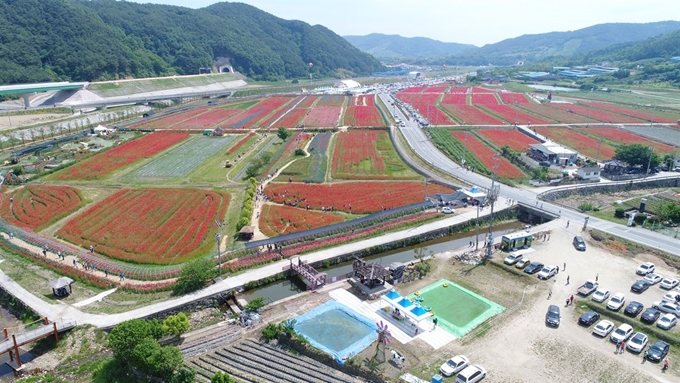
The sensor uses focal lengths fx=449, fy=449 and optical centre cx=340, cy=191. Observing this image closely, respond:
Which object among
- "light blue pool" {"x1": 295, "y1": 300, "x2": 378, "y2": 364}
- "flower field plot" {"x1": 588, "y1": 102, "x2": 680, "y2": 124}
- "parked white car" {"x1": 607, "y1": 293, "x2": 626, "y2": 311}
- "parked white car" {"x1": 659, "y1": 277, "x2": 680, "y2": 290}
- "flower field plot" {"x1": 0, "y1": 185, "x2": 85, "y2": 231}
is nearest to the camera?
"light blue pool" {"x1": 295, "y1": 300, "x2": 378, "y2": 364}

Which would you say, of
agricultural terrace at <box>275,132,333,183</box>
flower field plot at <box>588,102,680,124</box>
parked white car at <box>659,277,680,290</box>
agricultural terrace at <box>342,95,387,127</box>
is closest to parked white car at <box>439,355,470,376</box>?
parked white car at <box>659,277,680,290</box>

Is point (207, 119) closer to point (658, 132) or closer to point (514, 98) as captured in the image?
point (514, 98)

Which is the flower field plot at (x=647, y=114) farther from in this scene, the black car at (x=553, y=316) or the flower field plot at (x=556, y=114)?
the black car at (x=553, y=316)

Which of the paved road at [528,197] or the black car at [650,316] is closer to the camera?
the black car at [650,316]

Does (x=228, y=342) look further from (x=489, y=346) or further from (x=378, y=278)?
(x=489, y=346)

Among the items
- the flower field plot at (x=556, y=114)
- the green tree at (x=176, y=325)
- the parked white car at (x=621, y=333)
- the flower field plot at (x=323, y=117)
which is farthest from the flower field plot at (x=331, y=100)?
the parked white car at (x=621, y=333)

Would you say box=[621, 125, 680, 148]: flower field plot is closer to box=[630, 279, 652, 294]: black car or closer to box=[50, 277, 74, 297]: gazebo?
box=[630, 279, 652, 294]: black car

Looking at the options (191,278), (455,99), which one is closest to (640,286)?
(191,278)
